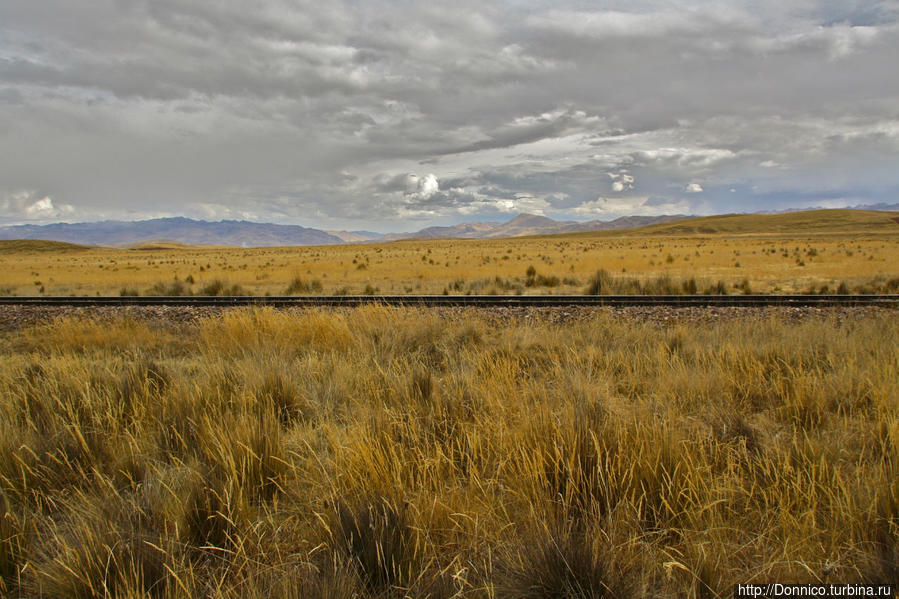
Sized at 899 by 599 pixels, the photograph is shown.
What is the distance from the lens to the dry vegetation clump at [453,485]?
2135 mm

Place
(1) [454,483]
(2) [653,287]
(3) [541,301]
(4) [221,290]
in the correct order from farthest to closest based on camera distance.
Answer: (4) [221,290] < (2) [653,287] < (3) [541,301] < (1) [454,483]

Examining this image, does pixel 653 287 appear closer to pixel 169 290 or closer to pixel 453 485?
pixel 453 485

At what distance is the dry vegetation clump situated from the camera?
2.13 metres

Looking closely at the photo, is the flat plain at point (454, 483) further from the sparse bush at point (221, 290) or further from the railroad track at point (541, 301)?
the sparse bush at point (221, 290)

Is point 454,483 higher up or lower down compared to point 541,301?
lower down

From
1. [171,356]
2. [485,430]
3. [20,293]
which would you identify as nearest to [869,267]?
[485,430]

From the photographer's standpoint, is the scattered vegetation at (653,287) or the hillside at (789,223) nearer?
the scattered vegetation at (653,287)

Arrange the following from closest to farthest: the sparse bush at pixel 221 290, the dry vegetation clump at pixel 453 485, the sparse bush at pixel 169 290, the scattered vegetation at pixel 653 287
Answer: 1. the dry vegetation clump at pixel 453 485
2. the scattered vegetation at pixel 653 287
3. the sparse bush at pixel 221 290
4. the sparse bush at pixel 169 290

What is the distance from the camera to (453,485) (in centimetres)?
282

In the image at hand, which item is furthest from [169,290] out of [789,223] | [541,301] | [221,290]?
[789,223]

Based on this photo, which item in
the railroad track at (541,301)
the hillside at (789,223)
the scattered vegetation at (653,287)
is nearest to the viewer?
the railroad track at (541,301)

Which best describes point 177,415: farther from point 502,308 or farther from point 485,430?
point 502,308

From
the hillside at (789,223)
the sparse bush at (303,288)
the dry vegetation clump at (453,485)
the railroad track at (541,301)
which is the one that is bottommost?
the dry vegetation clump at (453,485)

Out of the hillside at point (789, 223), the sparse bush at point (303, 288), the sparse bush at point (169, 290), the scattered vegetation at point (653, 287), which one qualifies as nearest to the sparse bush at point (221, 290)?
the sparse bush at point (169, 290)
